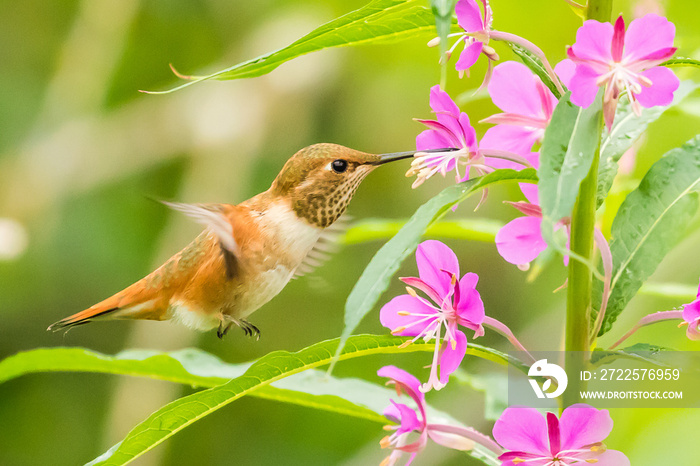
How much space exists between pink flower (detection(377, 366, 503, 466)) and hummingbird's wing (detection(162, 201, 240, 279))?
0.53m

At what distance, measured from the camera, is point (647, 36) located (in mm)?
866

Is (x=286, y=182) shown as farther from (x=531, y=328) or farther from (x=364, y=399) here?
(x=531, y=328)

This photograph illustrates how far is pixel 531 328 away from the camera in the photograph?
2887 millimetres

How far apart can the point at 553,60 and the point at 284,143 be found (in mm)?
1219

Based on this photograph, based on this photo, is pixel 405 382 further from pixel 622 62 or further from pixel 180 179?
pixel 180 179

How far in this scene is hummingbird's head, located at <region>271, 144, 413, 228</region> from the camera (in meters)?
1.52

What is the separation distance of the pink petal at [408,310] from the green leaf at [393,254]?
0.76 ft

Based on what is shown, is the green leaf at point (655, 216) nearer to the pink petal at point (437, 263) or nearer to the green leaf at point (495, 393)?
the pink petal at point (437, 263)

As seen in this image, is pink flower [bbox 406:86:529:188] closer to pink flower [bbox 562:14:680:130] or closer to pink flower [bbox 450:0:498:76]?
pink flower [bbox 450:0:498:76]

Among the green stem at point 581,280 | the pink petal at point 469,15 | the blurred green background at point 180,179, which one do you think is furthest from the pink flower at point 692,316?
the blurred green background at point 180,179

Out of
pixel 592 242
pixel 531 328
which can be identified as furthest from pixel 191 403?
pixel 531 328

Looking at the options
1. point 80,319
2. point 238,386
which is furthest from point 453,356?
point 80,319

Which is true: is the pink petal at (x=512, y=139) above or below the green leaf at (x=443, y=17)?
above

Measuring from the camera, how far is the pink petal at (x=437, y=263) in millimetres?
1000
